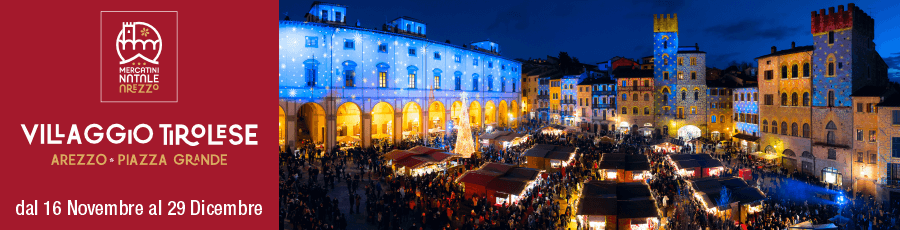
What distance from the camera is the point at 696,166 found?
80.3 ft

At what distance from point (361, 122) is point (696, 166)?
82.0ft

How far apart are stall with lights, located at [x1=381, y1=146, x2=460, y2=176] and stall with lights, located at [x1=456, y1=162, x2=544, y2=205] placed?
353 cm

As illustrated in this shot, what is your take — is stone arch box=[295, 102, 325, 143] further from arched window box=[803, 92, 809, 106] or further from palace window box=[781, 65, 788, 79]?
arched window box=[803, 92, 809, 106]

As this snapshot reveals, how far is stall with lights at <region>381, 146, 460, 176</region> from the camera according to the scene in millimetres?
22891

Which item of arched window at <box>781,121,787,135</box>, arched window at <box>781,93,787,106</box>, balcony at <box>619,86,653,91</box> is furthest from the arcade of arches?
arched window at <box>781,93,787,106</box>

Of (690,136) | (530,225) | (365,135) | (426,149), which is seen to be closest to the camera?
(530,225)

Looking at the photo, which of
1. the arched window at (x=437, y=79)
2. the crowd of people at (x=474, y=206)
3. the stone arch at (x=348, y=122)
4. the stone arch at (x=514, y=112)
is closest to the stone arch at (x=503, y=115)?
the stone arch at (x=514, y=112)
